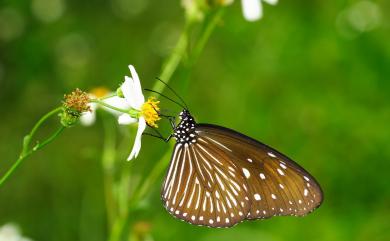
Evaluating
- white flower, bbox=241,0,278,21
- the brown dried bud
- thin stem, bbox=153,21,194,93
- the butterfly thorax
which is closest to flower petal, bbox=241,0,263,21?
white flower, bbox=241,0,278,21

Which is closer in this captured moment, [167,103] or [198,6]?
[198,6]

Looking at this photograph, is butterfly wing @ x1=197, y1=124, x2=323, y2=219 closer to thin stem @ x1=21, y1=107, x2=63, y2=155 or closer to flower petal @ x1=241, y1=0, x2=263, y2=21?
flower petal @ x1=241, y1=0, x2=263, y2=21

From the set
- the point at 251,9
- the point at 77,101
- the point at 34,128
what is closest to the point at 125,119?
the point at 77,101

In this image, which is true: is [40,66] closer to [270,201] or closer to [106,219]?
[106,219]

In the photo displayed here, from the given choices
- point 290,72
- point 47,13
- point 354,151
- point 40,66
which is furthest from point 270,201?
point 47,13

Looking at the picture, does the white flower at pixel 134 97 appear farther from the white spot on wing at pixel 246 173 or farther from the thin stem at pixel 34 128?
the white spot on wing at pixel 246 173
